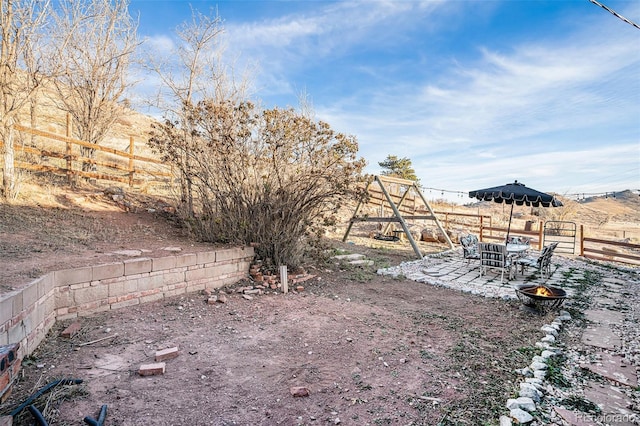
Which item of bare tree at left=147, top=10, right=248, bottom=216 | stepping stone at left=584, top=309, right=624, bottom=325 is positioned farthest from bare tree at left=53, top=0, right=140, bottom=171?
stepping stone at left=584, top=309, right=624, bottom=325

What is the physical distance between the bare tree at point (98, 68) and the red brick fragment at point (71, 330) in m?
7.00

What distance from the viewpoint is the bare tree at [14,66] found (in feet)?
19.7

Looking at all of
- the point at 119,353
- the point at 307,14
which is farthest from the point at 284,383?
the point at 307,14

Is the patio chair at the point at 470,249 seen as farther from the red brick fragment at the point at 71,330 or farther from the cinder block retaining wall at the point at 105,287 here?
the red brick fragment at the point at 71,330

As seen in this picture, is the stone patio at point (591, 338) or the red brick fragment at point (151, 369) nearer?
the stone patio at point (591, 338)

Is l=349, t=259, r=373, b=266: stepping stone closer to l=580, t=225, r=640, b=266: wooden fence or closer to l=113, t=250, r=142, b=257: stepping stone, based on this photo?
l=113, t=250, r=142, b=257: stepping stone

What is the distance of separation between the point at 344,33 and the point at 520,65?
13.3ft

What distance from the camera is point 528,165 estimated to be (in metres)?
12.5

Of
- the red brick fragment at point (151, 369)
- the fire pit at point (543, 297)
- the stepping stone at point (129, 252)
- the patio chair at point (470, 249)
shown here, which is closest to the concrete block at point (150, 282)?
the stepping stone at point (129, 252)

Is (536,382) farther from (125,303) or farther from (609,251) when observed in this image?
(609,251)

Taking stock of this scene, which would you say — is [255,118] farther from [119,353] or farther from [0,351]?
[0,351]

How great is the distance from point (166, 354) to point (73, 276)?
58.6 inches

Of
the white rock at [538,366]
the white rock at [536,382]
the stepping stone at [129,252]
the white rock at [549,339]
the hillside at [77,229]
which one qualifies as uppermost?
the hillside at [77,229]

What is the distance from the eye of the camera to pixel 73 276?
3.39 metres
